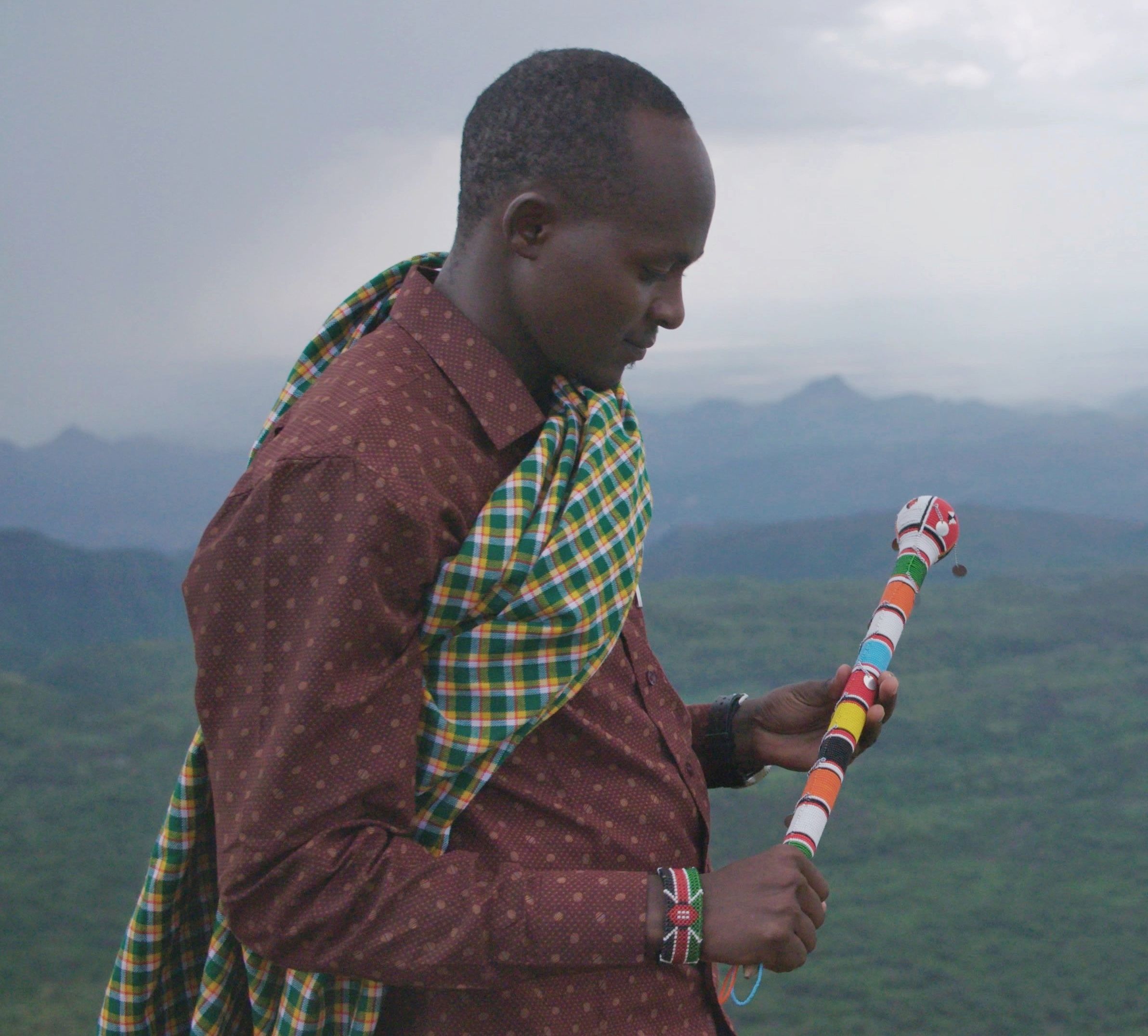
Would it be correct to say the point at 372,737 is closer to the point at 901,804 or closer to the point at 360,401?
the point at 360,401

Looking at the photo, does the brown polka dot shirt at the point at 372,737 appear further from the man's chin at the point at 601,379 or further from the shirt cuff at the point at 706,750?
the shirt cuff at the point at 706,750

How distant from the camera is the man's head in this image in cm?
94

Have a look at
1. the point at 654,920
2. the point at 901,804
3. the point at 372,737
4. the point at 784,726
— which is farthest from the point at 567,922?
the point at 901,804

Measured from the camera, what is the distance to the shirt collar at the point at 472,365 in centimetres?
94

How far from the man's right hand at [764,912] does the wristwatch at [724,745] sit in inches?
14.9

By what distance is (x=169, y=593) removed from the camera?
8.11m

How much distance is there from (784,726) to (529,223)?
24.1 inches

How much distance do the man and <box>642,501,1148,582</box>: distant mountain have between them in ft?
26.1

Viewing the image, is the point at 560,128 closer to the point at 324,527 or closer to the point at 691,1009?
the point at 324,527

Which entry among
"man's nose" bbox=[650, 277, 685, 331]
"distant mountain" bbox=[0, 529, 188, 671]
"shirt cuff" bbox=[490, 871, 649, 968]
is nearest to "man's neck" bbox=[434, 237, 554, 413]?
"man's nose" bbox=[650, 277, 685, 331]

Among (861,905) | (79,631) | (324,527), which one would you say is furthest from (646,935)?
(79,631)

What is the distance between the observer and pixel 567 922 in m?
0.87

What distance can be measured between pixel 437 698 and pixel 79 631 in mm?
7325

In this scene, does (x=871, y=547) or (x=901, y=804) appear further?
(x=871, y=547)
